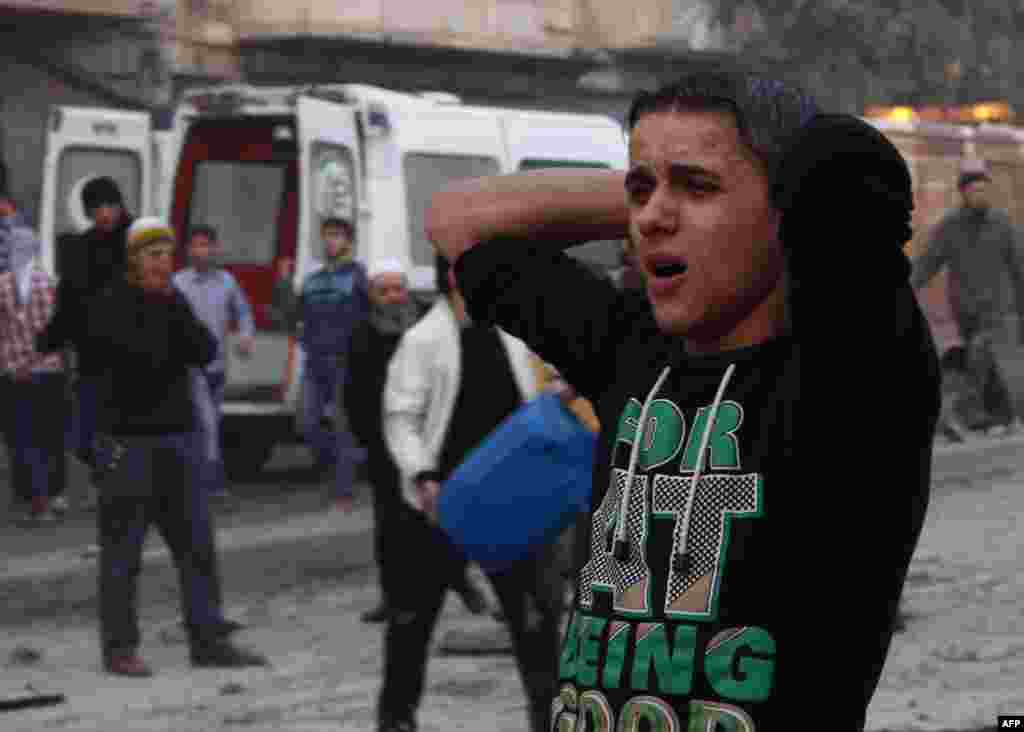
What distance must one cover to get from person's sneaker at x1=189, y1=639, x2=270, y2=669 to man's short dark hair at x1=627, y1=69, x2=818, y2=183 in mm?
7098

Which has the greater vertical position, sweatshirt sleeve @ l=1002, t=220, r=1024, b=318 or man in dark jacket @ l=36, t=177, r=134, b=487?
man in dark jacket @ l=36, t=177, r=134, b=487

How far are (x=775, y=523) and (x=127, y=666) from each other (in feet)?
23.6

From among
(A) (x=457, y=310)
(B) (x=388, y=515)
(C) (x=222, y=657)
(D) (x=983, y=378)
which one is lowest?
(C) (x=222, y=657)

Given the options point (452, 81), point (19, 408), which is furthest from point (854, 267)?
point (452, 81)

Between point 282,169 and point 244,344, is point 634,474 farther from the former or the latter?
point 282,169

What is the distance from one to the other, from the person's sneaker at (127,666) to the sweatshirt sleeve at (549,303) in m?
6.64

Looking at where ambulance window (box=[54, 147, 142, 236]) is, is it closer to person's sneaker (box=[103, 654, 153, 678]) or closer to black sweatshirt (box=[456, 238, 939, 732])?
person's sneaker (box=[103, 654, 153, 678])

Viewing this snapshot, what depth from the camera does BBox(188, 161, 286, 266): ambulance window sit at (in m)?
16.5

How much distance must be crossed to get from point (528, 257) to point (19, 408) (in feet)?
37.6

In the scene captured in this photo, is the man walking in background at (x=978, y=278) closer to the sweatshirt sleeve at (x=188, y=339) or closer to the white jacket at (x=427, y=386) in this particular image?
the sweatshirt sleeve at (x=188, y=339)

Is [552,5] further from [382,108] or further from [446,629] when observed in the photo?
[446,629]

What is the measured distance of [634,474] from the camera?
8.25 feet

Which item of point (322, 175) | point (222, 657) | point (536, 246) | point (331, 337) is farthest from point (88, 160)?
point (536, 246)

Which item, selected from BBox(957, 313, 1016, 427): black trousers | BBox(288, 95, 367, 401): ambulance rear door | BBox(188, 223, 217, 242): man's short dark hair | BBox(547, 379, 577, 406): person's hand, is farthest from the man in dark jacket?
BBox(957, 313, 1016, 427): black trousers
